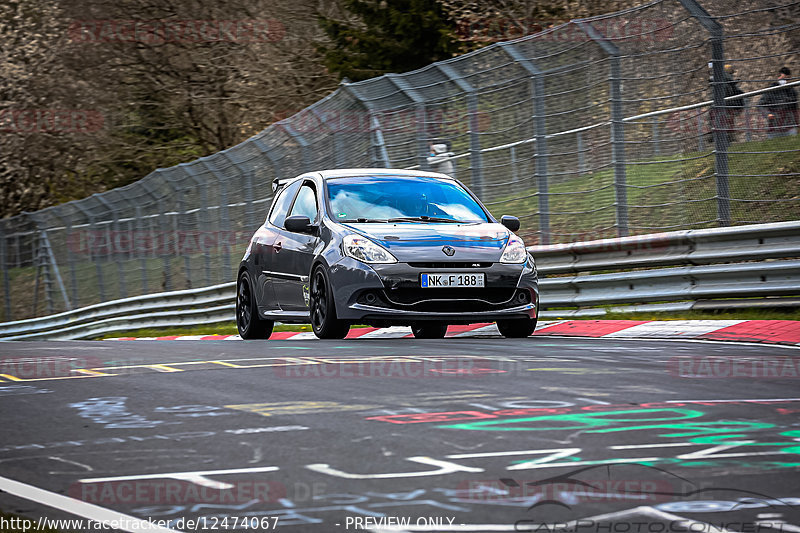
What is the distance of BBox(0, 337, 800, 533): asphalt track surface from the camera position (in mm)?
4207

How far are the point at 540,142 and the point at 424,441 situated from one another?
9.36m

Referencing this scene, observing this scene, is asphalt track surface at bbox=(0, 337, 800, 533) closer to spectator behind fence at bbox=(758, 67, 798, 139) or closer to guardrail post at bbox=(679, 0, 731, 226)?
spectator behind fence at bbox=(758, 67, 798, 139)

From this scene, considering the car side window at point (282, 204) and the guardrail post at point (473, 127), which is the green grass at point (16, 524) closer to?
the car side window at point (282, 204)

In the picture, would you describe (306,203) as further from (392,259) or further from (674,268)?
(674,268)

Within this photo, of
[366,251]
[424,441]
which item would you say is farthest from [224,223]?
[424,441]

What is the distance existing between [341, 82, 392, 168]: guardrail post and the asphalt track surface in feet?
26.2

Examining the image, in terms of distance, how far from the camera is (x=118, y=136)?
39750 millimetres

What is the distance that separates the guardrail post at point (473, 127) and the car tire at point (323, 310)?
4391 mm

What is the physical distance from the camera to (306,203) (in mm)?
12781

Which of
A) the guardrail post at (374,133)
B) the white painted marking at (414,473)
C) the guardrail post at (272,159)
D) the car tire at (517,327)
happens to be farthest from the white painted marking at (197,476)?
the guardrail post at (272,159)

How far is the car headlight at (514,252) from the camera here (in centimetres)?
1126

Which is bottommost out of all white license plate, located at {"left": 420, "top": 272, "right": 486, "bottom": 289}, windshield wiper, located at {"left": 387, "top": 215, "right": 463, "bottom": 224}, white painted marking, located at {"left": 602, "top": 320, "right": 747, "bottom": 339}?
white painted marking, located at {"left": 602, "top": 320, "right": 747, "bottom": 339}

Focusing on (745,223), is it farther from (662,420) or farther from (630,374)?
(662,420)

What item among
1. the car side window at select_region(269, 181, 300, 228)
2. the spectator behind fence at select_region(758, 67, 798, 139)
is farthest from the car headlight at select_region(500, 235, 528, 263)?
the car side window at select_region(269, 181, 300, 228)
